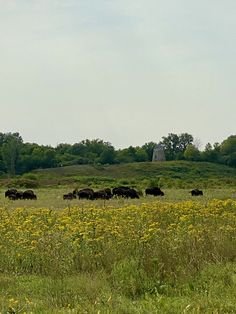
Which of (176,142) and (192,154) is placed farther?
(176,142)

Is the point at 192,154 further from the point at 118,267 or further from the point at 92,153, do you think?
the point at 118,267

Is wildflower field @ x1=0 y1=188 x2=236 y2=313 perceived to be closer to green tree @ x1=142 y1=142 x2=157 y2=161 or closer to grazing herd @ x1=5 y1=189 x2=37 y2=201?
grazing herd @ x1=5 y1=189 x2=37 y2=201

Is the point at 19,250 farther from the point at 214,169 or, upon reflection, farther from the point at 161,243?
the point at 214,169

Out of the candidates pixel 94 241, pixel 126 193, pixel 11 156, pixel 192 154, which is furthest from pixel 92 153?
pixel 94 241

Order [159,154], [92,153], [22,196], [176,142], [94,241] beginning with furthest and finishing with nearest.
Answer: [176,142] < [92,153] < [159,154] < [22,196] < [94,241]

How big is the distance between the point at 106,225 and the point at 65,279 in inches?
116

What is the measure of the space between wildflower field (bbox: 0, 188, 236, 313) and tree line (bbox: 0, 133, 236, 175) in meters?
97.6

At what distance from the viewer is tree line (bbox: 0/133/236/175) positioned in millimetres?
112787

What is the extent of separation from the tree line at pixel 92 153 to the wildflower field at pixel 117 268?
97.6 meters

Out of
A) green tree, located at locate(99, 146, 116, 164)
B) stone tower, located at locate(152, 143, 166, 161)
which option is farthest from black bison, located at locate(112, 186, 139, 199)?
stone tower, located at locate(152, 143, 166, 161)

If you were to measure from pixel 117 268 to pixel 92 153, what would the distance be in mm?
127152

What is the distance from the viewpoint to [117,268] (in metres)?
8.27

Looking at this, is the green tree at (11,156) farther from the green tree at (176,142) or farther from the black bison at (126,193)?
the black bison at (126,193)

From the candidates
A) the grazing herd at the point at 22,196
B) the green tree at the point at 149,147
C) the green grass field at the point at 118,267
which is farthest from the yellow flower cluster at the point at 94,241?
the green tree at the point at 149,147
